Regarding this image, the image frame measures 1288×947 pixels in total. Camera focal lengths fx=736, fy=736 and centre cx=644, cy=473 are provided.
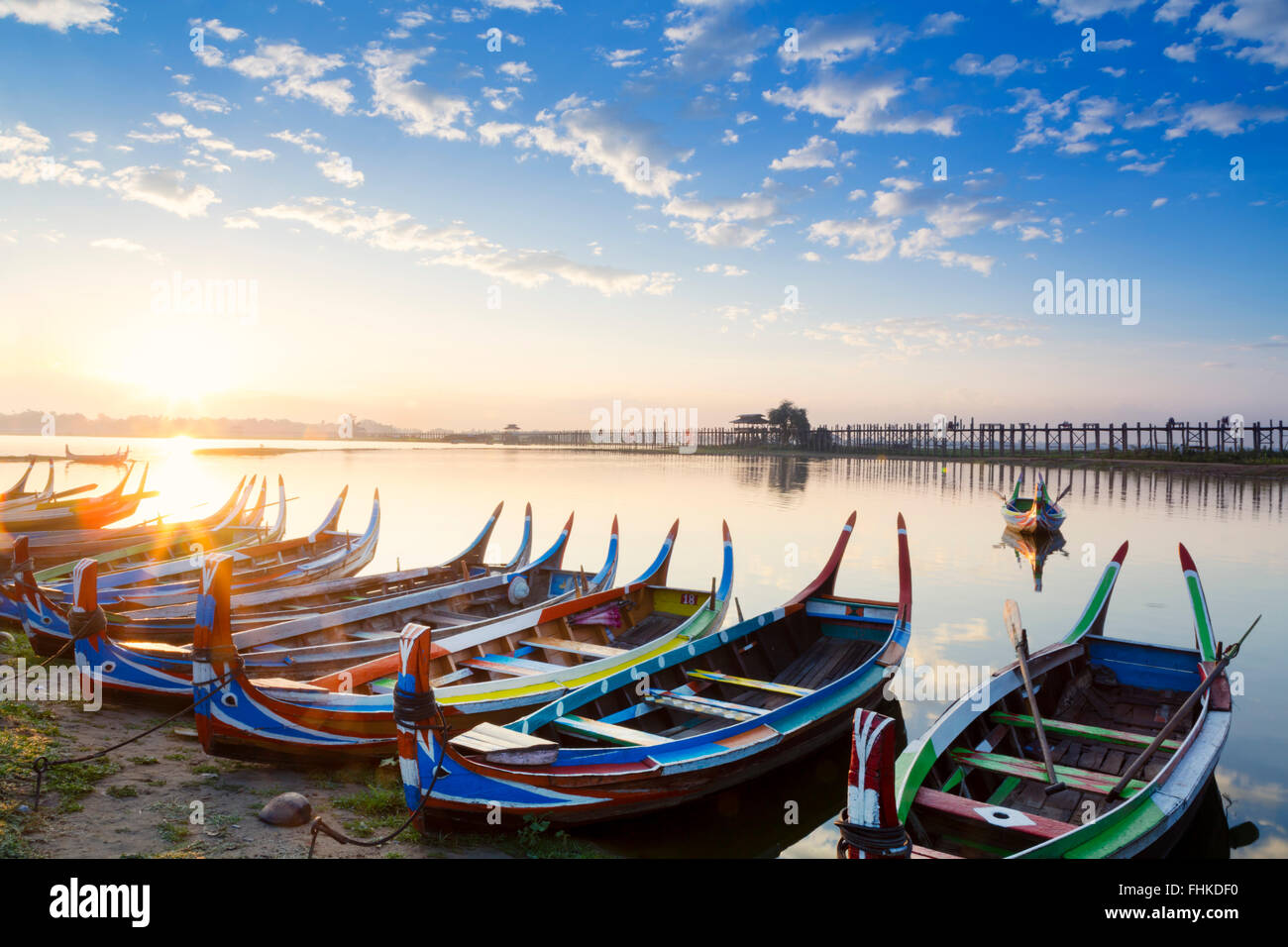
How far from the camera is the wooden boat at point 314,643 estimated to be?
24.8 ft

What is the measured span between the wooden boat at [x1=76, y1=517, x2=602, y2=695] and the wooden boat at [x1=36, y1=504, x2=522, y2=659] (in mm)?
289

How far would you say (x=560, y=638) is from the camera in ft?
31.1

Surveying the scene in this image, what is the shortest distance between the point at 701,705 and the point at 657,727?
1.71 ft

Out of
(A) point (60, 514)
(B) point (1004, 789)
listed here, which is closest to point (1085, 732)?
(B) point (1004, 789)

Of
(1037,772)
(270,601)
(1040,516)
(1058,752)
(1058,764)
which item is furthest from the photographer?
(1040,516)

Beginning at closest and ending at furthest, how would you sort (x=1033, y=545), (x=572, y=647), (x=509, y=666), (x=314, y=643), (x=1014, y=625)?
(x=1014, y=625) < (x=509, y=666) < (x=314, y=643) < (x=572, y=647) < (x=1033, y=545)

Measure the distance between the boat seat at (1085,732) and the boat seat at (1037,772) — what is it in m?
0.67

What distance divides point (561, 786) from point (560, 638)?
423 cm

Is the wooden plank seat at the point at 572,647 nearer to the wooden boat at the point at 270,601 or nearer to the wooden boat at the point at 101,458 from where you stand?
the wooden boat at the point at 270,601

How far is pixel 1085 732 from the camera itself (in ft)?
21.6

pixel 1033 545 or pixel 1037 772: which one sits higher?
pixel 1037 772

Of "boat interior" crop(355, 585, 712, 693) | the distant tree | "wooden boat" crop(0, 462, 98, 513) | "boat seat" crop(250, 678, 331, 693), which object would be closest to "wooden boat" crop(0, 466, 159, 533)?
"wooden boat" crop(0, 462, 98, 513)

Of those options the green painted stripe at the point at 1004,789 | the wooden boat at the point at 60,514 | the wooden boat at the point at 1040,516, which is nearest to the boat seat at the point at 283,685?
the green painted stripe at the point at 1004,789

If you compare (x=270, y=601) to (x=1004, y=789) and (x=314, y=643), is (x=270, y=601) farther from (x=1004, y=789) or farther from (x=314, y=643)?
(x=1004, y=789)
